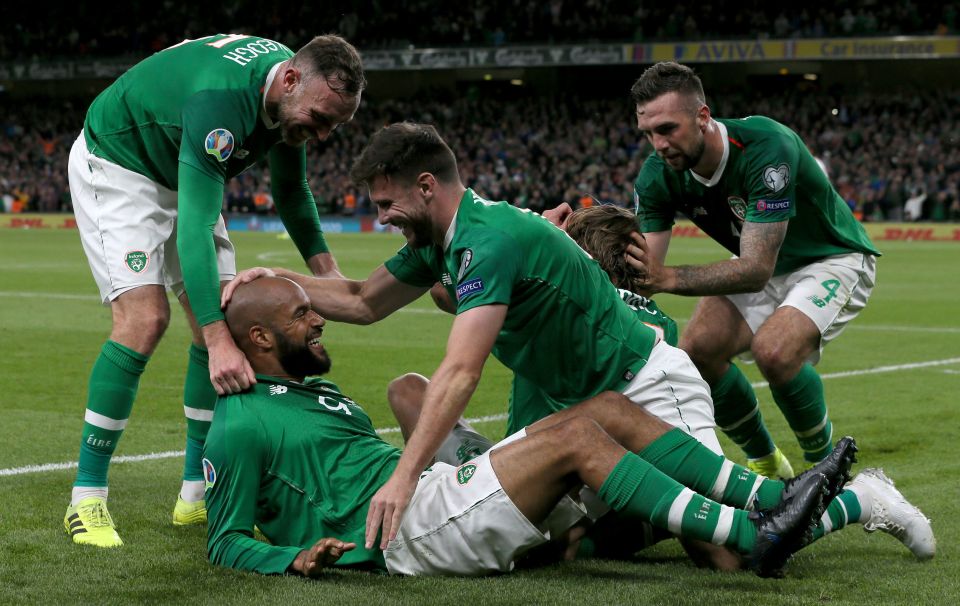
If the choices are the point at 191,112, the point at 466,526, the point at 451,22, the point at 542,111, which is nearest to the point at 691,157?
the point at 191,112

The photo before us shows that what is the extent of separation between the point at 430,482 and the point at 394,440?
111 inches

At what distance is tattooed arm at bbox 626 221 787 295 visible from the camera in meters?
5.05

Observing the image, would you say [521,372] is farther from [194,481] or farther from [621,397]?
[194,481]

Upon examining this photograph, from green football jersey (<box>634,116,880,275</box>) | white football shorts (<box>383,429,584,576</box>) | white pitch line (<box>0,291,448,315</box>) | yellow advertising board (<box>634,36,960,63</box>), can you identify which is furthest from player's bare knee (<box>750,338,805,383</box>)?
yellow advertising board (<box>634,36,960,63</box>)

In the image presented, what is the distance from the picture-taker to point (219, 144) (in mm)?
4582

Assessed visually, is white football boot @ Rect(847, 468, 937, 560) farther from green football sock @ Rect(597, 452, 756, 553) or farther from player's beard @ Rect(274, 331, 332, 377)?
player's beard @ Rect(274, 331, 332, 377)

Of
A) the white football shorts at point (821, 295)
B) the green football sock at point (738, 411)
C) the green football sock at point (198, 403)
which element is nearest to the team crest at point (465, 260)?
the green football sock at point (198, 403)

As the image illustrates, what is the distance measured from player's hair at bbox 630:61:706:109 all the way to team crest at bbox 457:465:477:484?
219cm

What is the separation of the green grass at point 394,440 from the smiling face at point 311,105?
1.64m

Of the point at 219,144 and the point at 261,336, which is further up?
the point at 219,144

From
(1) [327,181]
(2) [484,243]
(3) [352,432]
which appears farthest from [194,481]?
(1) [327,181]

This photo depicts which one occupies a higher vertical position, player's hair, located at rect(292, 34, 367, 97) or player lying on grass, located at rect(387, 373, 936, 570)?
player's hair, located at rect(292, 34, 367, 97)

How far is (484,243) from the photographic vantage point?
153 inches

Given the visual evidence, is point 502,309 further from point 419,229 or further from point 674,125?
point 674,125
